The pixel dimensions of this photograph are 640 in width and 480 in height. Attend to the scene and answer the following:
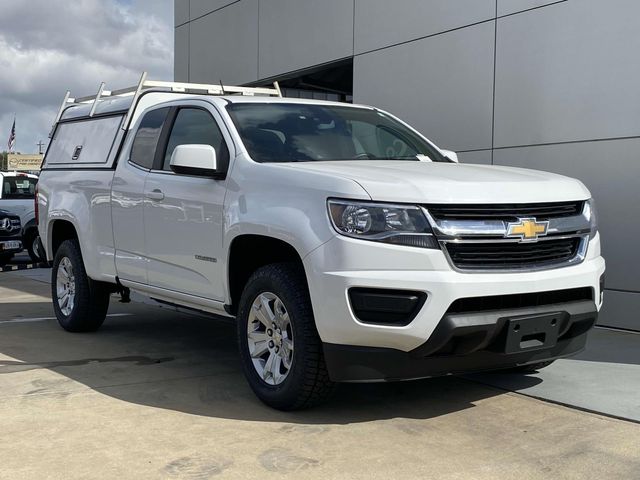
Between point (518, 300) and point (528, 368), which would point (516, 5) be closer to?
point (528, 368)

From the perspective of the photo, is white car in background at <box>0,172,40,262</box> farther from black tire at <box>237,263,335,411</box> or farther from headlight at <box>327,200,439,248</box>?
headlight at <box>327,200,439,248</box>

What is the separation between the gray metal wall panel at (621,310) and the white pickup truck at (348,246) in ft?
9.50

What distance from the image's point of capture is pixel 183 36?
52.0 ft

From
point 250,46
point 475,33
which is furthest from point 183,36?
point 475,33

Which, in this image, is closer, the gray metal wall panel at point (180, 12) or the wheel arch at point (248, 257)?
the wheel arch at point (248, 257)

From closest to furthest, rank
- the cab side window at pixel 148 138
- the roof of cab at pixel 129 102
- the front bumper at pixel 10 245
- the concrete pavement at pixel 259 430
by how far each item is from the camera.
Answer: the concrete pavement at pixel 259 430 → the roof of cab at pixel 129 102 → the cab side window at pixel 148 138 → the front bumper at pixel 10 245

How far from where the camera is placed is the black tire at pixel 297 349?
4.20 m

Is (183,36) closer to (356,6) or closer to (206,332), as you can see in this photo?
(356,6)

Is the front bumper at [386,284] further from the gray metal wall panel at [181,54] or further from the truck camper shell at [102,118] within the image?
the gray metal wall panel at [181,54]

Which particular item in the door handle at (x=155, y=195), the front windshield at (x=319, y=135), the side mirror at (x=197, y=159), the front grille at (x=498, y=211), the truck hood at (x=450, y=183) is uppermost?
the front windshield at (x=319, y=135)

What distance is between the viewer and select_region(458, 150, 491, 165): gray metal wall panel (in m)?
8.91

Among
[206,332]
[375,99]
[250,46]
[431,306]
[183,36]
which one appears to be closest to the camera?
[431,306]

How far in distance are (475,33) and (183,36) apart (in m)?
8.42

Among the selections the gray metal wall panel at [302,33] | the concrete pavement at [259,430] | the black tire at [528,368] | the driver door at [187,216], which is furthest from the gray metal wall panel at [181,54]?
the black tire at [528,368]
